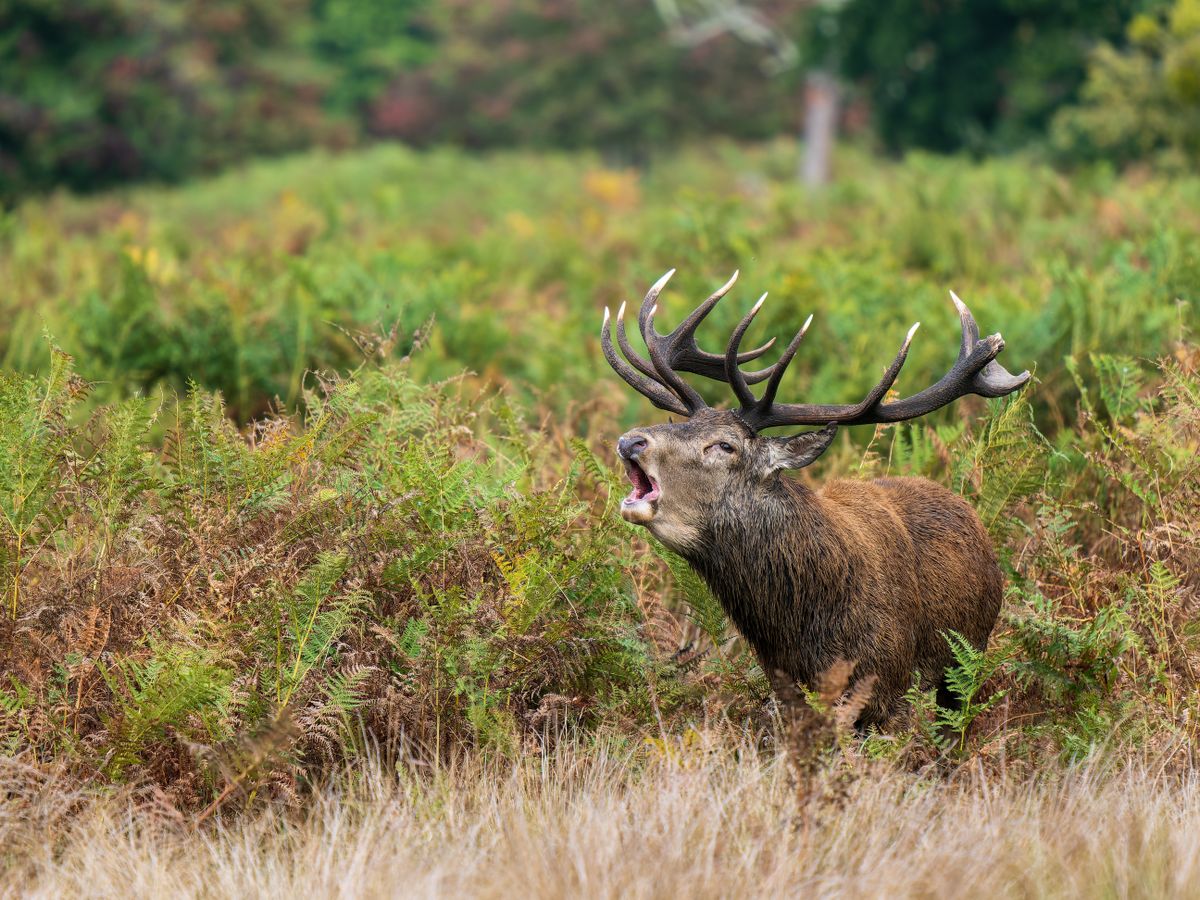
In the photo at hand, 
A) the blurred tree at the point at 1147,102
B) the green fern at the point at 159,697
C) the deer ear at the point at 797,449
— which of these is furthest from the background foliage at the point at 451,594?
the blurred tree at the point at 1147,102

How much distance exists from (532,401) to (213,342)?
2019 mm

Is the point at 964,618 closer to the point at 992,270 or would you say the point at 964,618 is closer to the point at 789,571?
the point at 789,571

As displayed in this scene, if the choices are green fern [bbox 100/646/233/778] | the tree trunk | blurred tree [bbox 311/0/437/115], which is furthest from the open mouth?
blurred tree [bbox 311/0/437/115]

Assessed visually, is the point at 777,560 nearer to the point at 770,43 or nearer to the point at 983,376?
the point at 983,376

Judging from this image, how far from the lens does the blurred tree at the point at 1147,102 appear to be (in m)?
17.7

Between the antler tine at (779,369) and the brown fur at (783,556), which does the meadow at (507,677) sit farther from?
the antler tine at (779,369)

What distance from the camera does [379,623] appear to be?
5.20m

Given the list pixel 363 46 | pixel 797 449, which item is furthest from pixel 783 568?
pixel 363 46

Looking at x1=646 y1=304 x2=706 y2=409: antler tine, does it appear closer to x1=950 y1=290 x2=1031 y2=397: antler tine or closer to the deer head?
the deer head

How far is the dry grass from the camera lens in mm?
3850

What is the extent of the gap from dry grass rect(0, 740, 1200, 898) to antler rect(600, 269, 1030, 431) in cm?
116

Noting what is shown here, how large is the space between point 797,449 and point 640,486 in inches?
21.1

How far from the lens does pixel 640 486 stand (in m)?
4.82

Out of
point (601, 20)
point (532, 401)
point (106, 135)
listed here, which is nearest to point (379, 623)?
point (532, 401)
